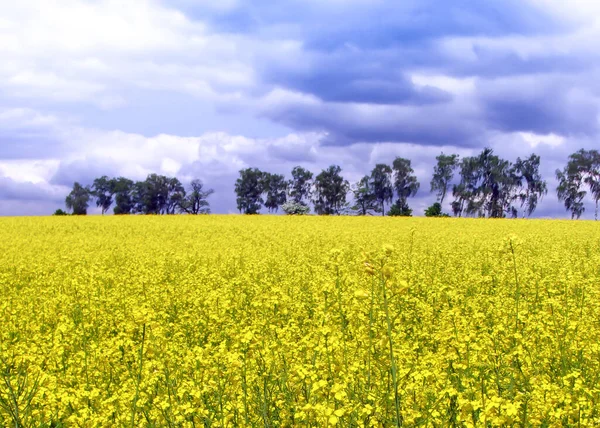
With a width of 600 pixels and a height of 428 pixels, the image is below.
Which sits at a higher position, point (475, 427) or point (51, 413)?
point (475, 427)

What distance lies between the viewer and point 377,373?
5.68m

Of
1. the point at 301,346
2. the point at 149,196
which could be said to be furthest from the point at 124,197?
the point at 301,346

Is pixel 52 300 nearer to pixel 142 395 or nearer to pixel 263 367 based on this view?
pixel 142 395

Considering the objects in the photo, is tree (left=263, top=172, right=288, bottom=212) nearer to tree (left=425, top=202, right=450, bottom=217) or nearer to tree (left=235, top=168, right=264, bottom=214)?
tree (left=235, top=168, right=264, bottom=214)

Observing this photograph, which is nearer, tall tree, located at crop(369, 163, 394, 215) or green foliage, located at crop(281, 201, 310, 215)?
green foliage, located at crop(281, 201, 310, 215)

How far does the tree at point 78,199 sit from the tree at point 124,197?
8665 millimetres

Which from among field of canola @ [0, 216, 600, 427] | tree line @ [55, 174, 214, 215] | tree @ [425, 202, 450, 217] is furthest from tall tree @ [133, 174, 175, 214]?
field of canola @ [0, 216, 600, 427]

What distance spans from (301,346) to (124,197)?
3880 inches

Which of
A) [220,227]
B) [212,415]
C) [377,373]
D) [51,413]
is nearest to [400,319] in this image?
[377,373]

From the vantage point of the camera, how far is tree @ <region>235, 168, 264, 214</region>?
321 ft

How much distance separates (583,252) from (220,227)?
19.6m

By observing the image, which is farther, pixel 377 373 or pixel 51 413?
pixel 377 373

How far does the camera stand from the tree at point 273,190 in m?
99.0

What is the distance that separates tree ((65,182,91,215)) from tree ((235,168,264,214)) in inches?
1217
